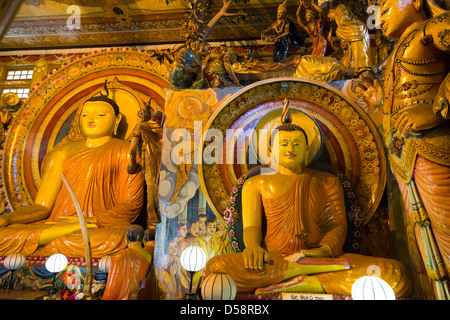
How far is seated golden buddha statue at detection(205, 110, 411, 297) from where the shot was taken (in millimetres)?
2713

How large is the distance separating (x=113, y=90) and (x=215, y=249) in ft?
12.4

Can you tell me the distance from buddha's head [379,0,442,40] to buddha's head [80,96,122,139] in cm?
389

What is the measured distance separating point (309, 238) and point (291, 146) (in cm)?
88

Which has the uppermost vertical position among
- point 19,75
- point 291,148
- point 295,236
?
point 19,75

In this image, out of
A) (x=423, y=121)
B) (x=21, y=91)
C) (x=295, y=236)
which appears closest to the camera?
(x=423, y=121)

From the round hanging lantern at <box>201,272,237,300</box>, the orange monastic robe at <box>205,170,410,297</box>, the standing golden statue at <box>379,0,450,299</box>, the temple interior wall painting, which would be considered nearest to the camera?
the round hanging lantern at <box>201,272,237,300</box>

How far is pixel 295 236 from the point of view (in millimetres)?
3066

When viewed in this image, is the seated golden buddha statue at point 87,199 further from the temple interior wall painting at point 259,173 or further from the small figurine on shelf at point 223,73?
the small figurine on shelf at point 223,73

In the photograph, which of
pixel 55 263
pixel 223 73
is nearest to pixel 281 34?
pixel 223 73

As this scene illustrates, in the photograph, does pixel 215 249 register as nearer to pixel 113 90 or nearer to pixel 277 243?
pixel 277 243

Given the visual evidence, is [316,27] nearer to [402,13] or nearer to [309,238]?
[402,13]

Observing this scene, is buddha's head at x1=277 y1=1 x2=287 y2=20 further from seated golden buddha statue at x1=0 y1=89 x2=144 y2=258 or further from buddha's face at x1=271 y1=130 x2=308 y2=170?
seated golden buddha statue at x1=0 y1=89 x2=144 y2=258

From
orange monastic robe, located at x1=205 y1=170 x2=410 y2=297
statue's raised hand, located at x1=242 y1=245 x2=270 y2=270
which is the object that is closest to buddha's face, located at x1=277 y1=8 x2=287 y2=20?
orange monastic robe, located at x1=205 y1=170 x2=410 y2=297

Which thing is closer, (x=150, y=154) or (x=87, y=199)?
(x=150, y=154)
